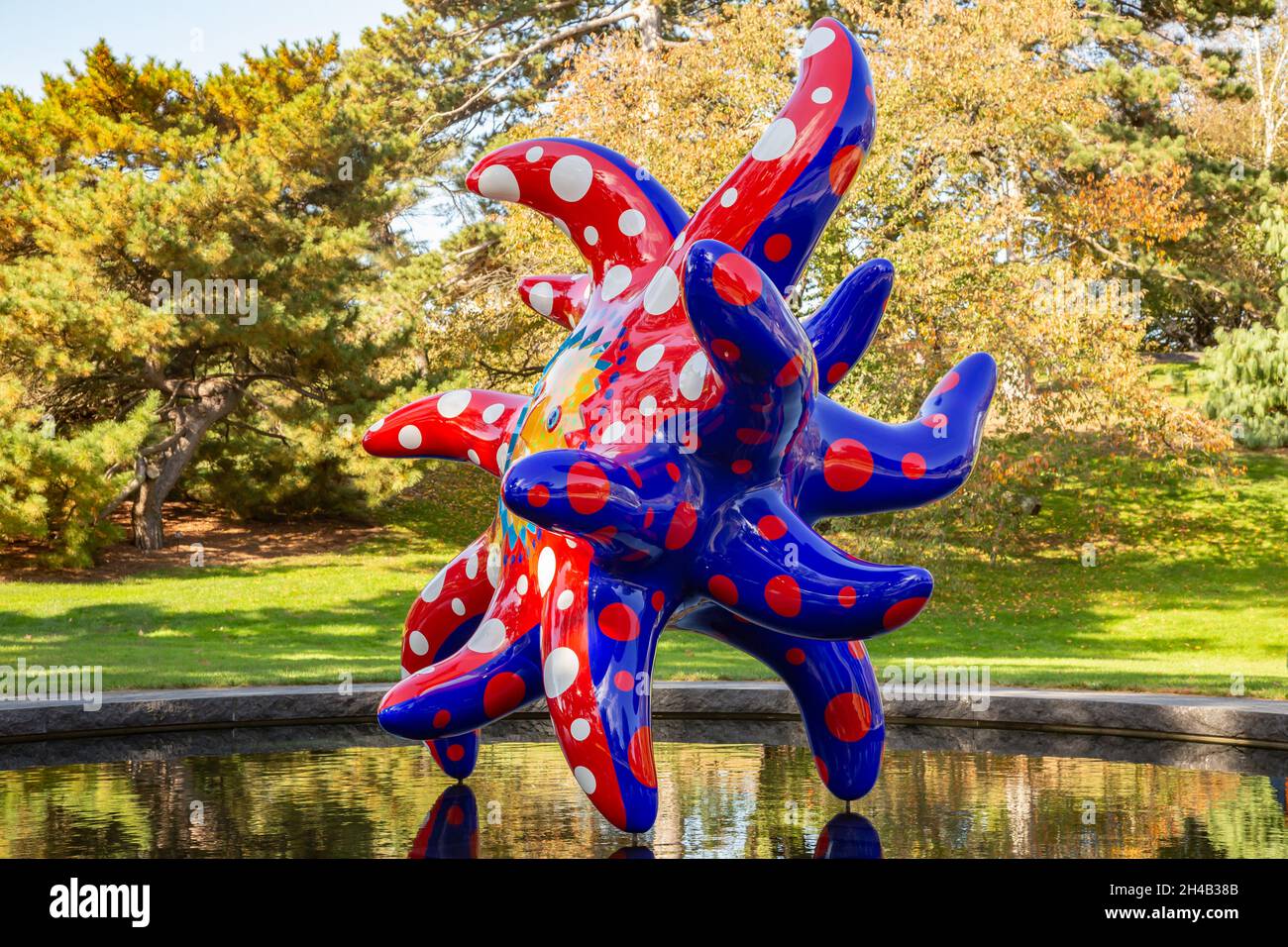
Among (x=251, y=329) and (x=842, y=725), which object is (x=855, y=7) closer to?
(x=251, y=329)

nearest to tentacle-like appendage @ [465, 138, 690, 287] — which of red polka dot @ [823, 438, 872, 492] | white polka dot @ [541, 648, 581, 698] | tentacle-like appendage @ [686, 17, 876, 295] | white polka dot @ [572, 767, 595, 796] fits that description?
tentacle-like appendage @ [686, 17, 876, 295]

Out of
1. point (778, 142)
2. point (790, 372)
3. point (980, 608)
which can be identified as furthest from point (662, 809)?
point (980, 608)

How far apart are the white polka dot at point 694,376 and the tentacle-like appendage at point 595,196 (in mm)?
1039

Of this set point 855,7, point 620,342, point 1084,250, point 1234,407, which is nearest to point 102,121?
point 855,7

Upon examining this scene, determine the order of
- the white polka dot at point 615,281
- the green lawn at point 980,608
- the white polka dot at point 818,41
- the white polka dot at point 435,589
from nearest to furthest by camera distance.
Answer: the white polka dot at point 818,41
the white polka dot at point 615,281
the white polka dot at point 435,589
the green lawn at point 980,608

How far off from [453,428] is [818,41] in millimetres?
2984

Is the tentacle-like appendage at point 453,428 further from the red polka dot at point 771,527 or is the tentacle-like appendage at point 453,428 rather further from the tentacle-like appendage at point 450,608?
the red polka dot at point 771,527

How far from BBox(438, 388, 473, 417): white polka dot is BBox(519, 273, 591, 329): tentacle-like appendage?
0.70 meters

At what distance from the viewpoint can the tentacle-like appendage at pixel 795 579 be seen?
6.14m

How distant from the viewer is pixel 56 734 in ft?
33.2

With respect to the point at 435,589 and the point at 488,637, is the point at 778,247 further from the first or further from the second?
the point at 435,589

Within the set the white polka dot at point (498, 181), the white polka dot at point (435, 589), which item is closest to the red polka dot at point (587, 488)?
the white polka dot at point (435, 589)

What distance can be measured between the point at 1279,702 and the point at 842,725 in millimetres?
5349
